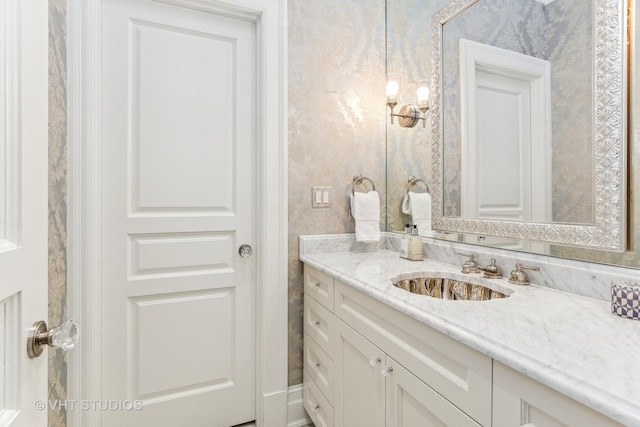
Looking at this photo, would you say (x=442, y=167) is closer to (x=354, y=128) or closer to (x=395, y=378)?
(x=354, y=128)

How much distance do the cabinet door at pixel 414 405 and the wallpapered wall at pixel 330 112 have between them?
0.81 meters

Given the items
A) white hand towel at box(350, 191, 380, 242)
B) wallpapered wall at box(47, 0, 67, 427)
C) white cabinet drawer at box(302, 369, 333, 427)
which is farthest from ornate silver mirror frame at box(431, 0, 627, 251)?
wallpapered wall at box(47, 0, 67, 427)

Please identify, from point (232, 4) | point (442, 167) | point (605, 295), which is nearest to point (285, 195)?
point (442, 167)

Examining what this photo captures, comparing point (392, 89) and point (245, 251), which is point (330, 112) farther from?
point (245, 251)

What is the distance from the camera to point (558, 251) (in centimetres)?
107

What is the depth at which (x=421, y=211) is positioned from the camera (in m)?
1.68

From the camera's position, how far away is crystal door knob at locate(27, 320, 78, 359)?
22.5 inches

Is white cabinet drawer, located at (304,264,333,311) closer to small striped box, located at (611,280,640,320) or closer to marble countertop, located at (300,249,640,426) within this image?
marble countertop, located at (300,249,640,426)

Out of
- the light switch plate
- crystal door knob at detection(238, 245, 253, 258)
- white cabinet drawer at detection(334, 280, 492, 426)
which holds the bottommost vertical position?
white cabinet drawer at detection(334, 280, 492, 426)

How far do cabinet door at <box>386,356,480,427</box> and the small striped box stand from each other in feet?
1.50

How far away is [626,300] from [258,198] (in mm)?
Result: 1395

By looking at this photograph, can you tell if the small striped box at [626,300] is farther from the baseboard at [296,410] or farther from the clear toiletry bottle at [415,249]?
the baseboard at [296,410]

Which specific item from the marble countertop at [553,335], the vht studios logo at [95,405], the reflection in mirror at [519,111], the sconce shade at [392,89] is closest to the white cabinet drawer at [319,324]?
the marble countertop at [553,335]

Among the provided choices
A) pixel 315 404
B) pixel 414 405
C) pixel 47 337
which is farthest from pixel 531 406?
pixel 315 404
